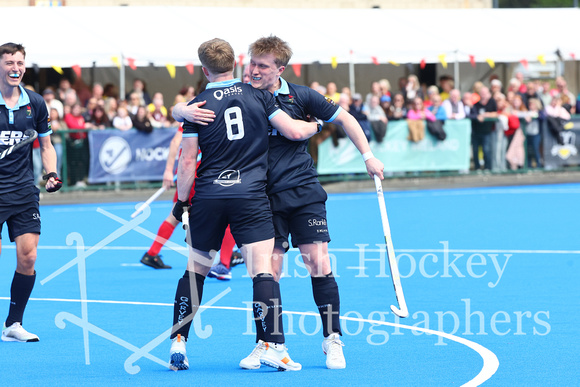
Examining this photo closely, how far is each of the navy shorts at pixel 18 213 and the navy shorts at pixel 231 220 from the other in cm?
158

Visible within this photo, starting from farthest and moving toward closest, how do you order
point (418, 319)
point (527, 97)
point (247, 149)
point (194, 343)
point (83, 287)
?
point (527, 97) → point (83, 287) → point (418, 319) → point (194, 343) → point (247, 149)

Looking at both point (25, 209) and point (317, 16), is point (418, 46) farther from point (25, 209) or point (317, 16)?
point (25, 209)

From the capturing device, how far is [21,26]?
21281 millimetres

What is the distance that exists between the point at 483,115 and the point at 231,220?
17091 mm

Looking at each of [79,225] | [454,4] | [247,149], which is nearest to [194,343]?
[247,149]

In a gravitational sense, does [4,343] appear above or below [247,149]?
below

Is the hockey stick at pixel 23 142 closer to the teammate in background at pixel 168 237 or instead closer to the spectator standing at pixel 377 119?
the teammate in background at pixel 168 237

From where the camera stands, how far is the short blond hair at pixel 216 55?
19.1 ft

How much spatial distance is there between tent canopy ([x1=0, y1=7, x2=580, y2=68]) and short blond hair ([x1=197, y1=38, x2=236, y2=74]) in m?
15.4

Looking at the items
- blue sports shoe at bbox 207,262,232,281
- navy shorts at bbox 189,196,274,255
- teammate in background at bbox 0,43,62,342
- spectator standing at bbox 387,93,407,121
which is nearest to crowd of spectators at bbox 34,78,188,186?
spectator standing at bbox 387,93,407,121

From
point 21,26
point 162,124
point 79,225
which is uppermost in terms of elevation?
point 21,26

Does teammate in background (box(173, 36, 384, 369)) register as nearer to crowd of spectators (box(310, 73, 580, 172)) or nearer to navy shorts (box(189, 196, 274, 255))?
navy shorts (box(189, 196, 274, 255))

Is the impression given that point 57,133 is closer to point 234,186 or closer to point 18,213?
point 18,213

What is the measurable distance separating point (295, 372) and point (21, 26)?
16822 millimetres
